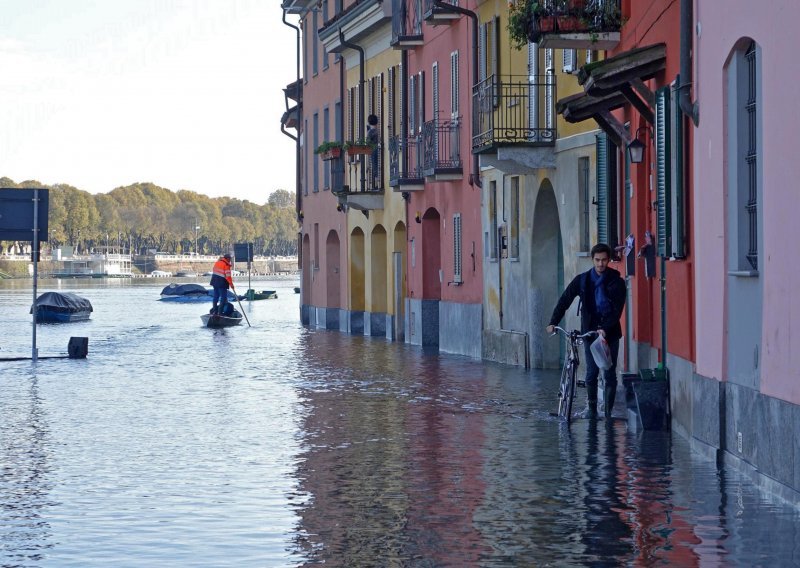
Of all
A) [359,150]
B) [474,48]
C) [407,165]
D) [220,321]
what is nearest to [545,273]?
[474,48]

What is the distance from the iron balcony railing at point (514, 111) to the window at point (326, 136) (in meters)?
18.8

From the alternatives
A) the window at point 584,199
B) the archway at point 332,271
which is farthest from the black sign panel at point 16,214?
the archway at point 332,271

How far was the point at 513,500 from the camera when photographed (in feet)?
37.0

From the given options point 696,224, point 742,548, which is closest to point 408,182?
point 696,224

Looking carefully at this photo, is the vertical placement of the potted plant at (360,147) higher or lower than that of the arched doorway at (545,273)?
higher

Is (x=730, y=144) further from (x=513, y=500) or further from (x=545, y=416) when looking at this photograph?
(x=545, y=416)

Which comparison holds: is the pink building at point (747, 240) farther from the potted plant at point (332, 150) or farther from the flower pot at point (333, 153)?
the flower pot at point (333, 153)

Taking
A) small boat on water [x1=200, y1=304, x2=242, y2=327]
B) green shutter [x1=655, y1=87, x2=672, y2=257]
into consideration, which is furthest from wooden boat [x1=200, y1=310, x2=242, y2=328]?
green shutter [x1=655, y1=87, x2=672, y2=257]

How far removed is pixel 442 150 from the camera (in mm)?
32312

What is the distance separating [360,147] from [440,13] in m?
8.80

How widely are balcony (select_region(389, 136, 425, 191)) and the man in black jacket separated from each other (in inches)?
691

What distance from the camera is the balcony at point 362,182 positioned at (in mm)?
39375

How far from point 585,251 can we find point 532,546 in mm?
13537

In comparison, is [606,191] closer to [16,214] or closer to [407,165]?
[16,214]
